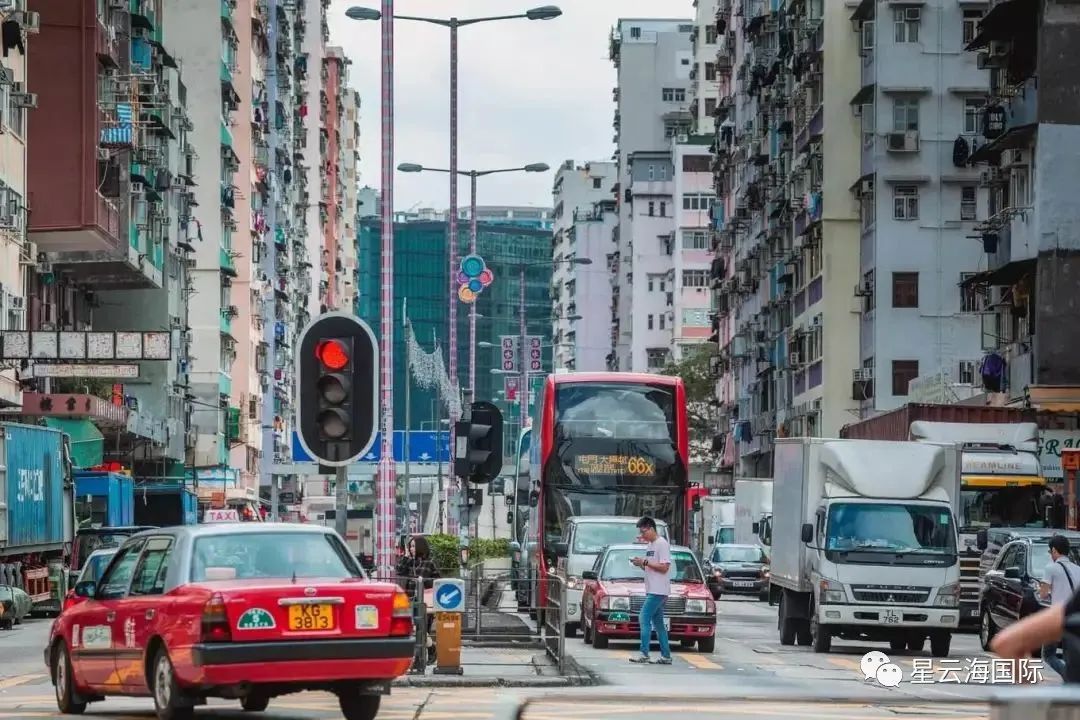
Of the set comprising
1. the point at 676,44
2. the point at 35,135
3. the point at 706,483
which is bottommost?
the point at 706,483

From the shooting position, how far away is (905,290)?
72.5 m

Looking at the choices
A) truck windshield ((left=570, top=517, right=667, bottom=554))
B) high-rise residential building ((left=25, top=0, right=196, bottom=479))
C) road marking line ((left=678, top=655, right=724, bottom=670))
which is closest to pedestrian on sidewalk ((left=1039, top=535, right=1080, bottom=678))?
road marking line ((left=678, top=655, right=724, bottom=670))

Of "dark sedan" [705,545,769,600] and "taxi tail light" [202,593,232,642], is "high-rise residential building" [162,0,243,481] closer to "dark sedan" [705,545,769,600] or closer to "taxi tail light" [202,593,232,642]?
"dark sedan" [705,545,769,600]

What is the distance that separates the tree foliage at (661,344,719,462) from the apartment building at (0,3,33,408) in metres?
70.7

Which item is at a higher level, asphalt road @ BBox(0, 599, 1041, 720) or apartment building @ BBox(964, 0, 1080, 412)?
apartment building @ BBox(964, 0, 1080, 412)

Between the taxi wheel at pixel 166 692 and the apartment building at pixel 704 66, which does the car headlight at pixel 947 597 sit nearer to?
the taxi wheel at pixel 166 692

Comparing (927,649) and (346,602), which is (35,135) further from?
(346,602)

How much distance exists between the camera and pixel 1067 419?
51.6 meters

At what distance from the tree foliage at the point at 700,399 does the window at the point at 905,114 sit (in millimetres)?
49801

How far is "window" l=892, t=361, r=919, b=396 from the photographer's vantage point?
7250 centimetres

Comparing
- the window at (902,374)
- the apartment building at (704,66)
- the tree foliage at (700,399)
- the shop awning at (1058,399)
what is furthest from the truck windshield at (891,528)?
the apartment building at (704,66)

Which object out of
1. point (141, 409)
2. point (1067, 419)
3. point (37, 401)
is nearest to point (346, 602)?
point (1067, 419)

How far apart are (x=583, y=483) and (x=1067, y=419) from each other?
695 inches

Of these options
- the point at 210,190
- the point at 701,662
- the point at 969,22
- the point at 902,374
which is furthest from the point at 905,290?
the point at 701,662
